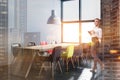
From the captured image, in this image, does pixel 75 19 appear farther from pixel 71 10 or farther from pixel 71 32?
pixel 71 32

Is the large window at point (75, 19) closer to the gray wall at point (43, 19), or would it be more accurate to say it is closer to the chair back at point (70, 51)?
the gray wall at point (43, 19)

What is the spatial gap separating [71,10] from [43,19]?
1.38ft

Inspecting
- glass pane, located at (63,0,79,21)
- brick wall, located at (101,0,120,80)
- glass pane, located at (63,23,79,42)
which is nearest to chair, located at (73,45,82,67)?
glass pane, located at (63,23,79,42)

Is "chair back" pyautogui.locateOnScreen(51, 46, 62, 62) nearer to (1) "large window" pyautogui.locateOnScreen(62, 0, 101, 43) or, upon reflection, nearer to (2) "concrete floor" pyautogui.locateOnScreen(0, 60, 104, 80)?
(2) "concrete floor" pyautogui.locateOnScreen(0, 60, 104, 80)

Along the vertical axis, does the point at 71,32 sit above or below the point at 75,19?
below

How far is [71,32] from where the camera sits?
237 cm

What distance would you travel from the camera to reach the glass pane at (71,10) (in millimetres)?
2508

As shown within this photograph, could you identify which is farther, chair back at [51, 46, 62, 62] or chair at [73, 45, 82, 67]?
chair back at [51, 46, 62, 62]

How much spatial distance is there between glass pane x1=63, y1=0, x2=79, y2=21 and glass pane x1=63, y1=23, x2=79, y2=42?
96mm

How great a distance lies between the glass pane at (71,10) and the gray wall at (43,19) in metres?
0.15

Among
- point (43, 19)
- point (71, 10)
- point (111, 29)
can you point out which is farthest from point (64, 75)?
point (111, 29)

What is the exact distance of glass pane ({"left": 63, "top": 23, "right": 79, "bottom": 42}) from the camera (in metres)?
2.35

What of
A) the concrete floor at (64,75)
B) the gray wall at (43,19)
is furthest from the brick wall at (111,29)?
the gray wall at (43,19)

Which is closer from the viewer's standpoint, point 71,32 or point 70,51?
point 71,32
